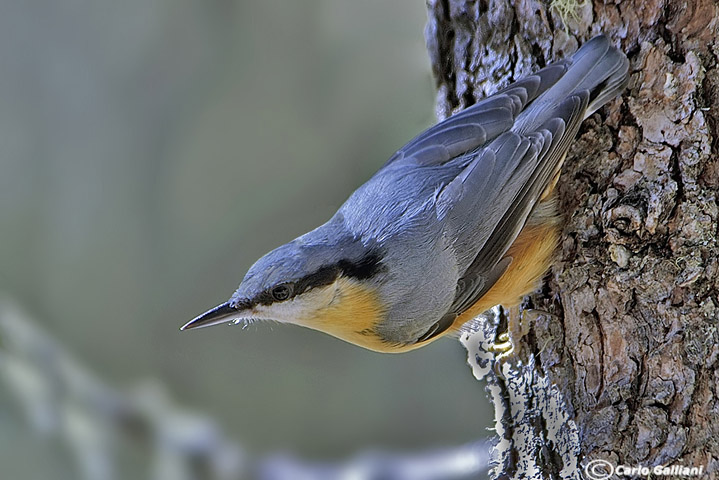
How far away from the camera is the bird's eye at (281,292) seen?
1612 mm

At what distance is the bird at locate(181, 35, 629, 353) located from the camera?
1646mm

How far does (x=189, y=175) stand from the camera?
9.34 feet

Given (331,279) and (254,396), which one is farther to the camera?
(254,396)

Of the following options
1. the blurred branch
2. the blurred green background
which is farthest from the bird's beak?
the blurred branch

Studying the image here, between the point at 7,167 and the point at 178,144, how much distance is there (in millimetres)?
697

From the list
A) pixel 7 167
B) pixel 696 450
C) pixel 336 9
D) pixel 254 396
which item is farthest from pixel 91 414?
pixel 696 450

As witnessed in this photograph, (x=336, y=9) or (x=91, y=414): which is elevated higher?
(x=336, y=9)

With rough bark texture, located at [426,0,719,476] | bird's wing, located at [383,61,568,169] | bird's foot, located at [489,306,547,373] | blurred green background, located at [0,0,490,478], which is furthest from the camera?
blurred green background, located at [0,0,490,478]

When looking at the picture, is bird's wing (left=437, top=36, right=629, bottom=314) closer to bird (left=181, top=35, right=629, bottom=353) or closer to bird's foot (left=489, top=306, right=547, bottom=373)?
bird (left=181, top=35, right=629, bottom=353)

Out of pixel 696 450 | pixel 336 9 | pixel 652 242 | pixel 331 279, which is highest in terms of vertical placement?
pixel 336 9

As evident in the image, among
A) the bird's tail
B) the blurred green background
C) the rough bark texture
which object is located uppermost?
the blurred green background

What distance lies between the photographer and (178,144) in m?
2.86

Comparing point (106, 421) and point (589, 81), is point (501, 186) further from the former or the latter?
point (106, 421)

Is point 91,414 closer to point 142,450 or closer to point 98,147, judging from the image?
point 142,450
